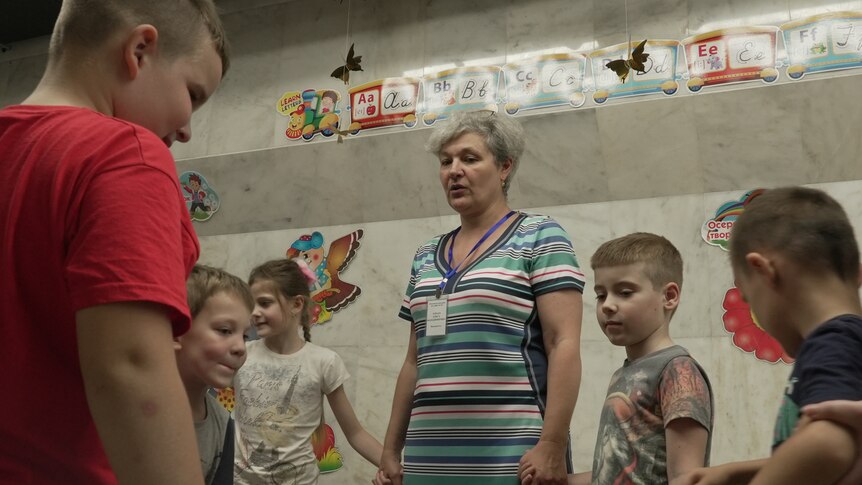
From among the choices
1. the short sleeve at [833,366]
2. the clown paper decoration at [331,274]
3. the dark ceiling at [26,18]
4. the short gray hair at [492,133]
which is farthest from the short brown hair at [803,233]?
the dark ceiling at [26,18]

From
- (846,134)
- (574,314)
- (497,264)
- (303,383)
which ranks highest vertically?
(846,134)

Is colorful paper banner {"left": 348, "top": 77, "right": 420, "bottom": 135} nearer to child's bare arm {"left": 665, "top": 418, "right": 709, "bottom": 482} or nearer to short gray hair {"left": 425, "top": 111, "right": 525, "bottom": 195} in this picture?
short gray hair {"left": 425, "top": 111, "right": 525, "bottom": 195}

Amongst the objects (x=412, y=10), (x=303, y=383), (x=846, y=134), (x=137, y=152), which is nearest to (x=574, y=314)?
(x=303, y=383)

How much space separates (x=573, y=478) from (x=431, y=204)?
2.71 m

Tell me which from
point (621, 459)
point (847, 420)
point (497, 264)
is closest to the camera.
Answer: point (847, 420)

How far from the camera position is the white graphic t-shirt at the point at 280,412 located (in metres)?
3.40

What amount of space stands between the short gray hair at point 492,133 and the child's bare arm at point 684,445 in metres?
1.13

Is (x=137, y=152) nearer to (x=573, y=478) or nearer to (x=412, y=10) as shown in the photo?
(x=573, y=478)

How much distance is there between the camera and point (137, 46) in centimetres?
109

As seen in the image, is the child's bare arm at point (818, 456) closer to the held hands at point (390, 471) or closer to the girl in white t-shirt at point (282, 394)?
the held hands at point (390, 471)

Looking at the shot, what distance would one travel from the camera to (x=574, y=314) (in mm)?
2475

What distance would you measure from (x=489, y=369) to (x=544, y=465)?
338mm

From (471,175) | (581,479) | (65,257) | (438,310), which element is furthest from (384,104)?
(65,257)

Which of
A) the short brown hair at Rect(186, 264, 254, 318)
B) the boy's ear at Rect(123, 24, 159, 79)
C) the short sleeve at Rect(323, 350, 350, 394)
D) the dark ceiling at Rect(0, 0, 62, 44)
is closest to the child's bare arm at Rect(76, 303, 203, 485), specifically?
the boy's ear at Rect(123, 24, 159, 79)
